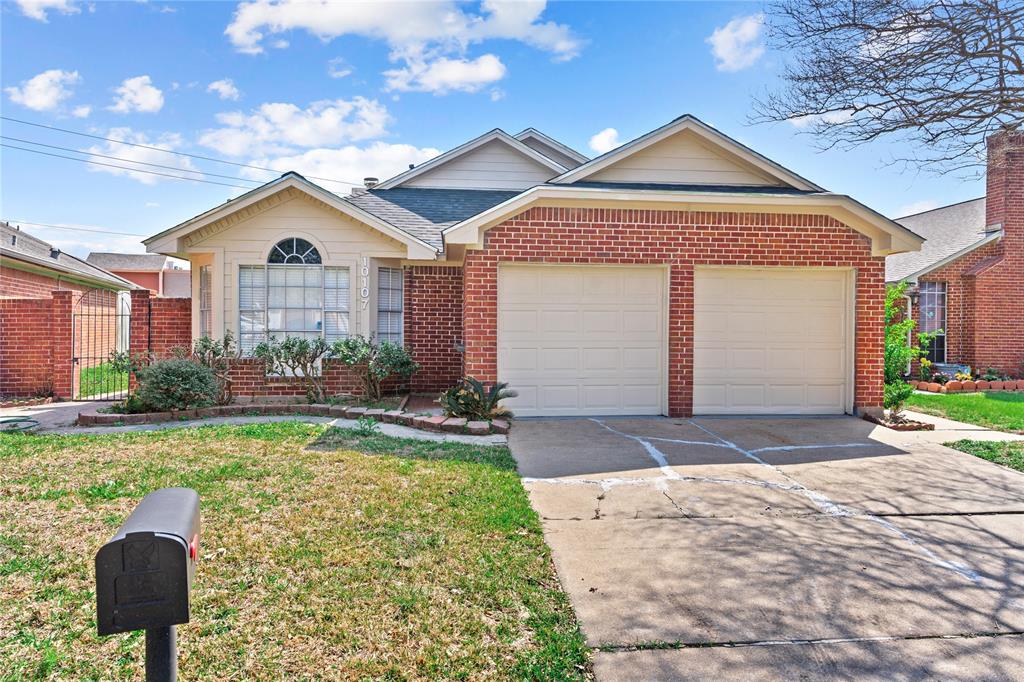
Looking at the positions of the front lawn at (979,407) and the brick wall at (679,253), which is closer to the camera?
the brick wall at (679,253)

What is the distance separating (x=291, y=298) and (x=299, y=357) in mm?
1395

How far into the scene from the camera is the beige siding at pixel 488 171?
587 inches

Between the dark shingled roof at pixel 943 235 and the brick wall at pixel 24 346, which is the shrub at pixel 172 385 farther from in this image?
the dark shingled roof at pixel 943 235

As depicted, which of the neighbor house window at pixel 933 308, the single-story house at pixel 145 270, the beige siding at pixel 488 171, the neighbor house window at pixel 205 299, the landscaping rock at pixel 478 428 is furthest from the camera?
the single-story house at pixel 145 270

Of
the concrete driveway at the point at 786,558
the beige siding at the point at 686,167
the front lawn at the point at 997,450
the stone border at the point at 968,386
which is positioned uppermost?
the beige siding at the point at 686,167

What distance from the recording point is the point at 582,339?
9430mm

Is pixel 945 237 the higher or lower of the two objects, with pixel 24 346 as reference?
higher

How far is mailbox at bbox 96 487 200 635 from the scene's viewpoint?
1.51 meters

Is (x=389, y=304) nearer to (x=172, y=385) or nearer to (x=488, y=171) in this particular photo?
(x=172, y=385)

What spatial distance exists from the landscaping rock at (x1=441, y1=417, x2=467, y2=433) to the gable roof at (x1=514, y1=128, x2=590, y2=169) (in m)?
9.65

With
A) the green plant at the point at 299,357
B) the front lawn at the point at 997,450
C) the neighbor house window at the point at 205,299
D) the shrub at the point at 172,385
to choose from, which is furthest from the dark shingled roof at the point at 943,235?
the shrub at the point at 172,385

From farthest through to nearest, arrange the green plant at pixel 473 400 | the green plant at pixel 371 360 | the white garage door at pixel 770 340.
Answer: the green plant at pixel 371 360 → the white garage door at pixel 770 340 → the green plant at pixel 473 400

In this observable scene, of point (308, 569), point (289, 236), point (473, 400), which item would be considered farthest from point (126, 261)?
point (308, 569)

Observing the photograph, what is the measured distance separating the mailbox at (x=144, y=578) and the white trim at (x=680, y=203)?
757 cm
